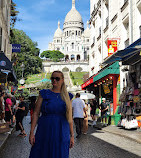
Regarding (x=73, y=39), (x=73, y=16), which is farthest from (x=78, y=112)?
(x=73, y=16)

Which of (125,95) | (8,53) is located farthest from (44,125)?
(8,53)

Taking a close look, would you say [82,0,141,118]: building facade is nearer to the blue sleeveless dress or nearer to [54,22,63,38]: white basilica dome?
the blue sleeveless dress

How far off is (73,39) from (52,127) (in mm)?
139843

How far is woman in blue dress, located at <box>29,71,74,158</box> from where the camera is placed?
3.48m

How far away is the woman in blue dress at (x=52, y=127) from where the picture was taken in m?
3.48

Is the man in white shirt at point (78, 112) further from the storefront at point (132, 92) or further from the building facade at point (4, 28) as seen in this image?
the building facade at point (4, 28)

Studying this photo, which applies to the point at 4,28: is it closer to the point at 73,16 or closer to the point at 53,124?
the point at 53,124

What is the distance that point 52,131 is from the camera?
139 inches

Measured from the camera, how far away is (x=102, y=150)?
23.9ft

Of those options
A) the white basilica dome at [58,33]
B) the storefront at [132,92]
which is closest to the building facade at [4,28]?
the storefront at [132,92]

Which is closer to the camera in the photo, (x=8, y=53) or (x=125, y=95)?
(x=125, y=95)

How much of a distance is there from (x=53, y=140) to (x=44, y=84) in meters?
63.5

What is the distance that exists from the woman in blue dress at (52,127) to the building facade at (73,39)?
12952cm

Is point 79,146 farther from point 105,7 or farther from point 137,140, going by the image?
point 105,7
